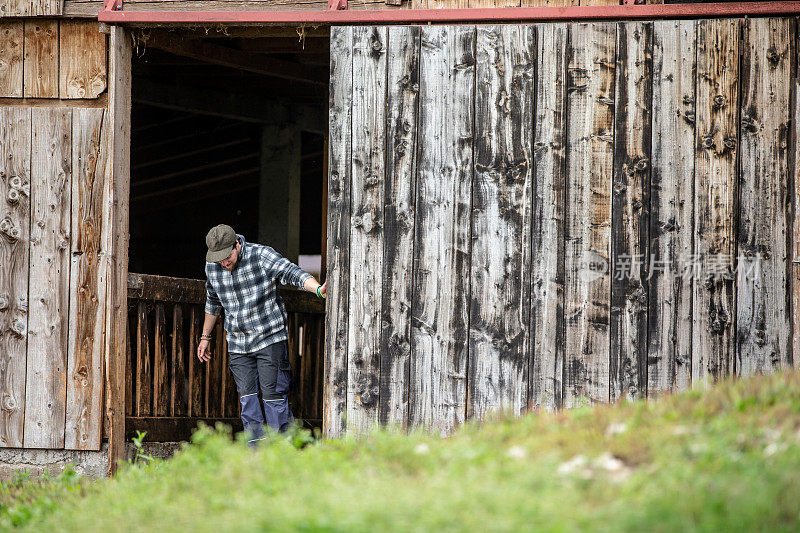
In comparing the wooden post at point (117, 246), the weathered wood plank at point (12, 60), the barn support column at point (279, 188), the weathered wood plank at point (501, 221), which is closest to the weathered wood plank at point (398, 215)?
the weathered wood plank at point (501, 221)

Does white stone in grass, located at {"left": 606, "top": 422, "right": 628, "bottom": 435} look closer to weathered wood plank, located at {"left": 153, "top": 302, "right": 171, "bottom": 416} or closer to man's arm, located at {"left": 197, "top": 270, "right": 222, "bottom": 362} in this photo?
man's arm, located at {"left": 197, "top": 270, "right": 222, "bottom": 362}

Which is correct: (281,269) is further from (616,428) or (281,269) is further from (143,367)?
(616,428)

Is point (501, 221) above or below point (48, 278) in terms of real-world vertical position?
above

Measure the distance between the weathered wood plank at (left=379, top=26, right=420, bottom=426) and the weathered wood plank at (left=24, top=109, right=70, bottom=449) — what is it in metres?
2.30

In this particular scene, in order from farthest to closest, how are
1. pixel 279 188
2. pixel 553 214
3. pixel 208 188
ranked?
1. pixel 208 188
2. pixel 279 188
3. pixel 553 214

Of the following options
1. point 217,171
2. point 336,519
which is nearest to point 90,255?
point 336,519

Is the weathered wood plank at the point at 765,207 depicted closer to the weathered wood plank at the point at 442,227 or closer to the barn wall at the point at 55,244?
the weathered wood plank at the point at 442,227

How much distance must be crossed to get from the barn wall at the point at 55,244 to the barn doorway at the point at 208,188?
0.58 meters

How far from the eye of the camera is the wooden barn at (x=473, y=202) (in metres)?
5.45

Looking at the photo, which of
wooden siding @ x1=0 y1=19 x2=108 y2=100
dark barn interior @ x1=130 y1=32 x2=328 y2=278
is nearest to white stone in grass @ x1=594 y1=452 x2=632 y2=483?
wooden siding @ x1=0 y1=19 x2=108 y2=100

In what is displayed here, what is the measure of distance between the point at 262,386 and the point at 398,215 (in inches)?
74.4

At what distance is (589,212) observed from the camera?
18.2 feet

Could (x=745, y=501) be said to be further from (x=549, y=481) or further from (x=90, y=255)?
(x=90, y=255)

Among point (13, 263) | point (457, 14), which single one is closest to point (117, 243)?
point (13, 263)
